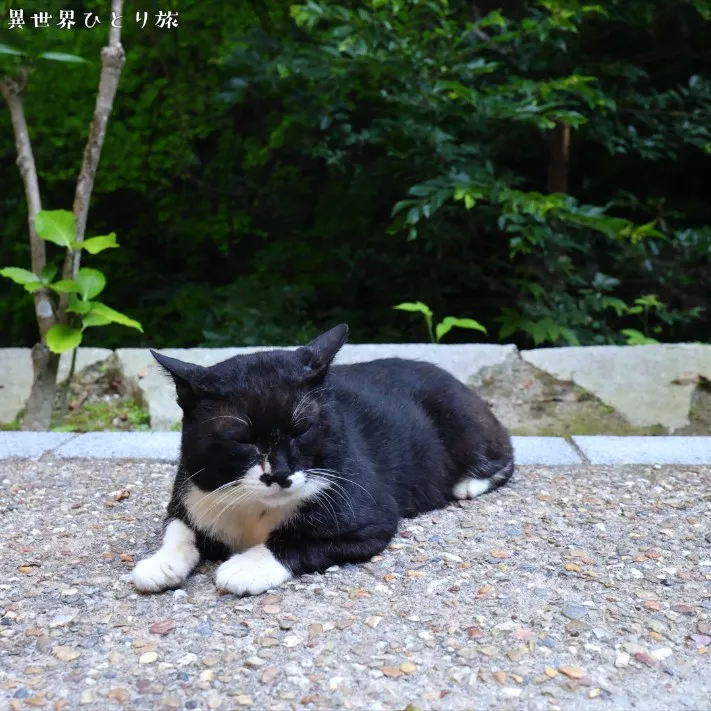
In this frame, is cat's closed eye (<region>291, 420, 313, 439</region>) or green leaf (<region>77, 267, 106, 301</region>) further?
green leaf (<region>77, 267, 106, 301</region>)

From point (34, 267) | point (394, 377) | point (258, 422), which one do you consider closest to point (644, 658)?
point (258, 422)

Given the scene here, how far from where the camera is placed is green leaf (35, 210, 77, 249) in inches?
159

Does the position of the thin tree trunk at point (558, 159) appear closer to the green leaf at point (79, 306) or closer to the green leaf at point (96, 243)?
the green leaf at point (96, 243)

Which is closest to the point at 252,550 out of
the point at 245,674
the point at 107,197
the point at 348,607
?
the point at 348,607

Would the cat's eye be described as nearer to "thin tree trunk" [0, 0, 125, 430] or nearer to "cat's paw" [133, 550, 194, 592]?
"cat's paw" [133, 550, 194, 592]

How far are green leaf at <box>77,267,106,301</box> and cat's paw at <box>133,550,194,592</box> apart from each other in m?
2.12

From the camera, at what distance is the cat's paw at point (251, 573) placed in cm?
215

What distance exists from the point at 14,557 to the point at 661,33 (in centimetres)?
537

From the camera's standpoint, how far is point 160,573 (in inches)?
86.4

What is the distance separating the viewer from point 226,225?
6.91m

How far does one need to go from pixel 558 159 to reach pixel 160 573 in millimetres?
4491

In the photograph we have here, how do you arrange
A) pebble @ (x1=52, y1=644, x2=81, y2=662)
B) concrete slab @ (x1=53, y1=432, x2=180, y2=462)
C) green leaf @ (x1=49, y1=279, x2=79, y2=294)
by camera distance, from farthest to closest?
green leaf @ (x1=49, y1=279, x2=79, y2=294), concrete slab @ (x1=53, y1=432, x2=180, y2=462), pebble @ (x1=52, y1=644, x2=81, y2=662)

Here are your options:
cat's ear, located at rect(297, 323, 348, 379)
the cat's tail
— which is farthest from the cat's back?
cat's ear, located at rect(297, 323, 348, 379)

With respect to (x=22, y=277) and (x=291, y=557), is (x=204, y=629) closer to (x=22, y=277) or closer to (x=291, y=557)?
(x=291, y=557)
